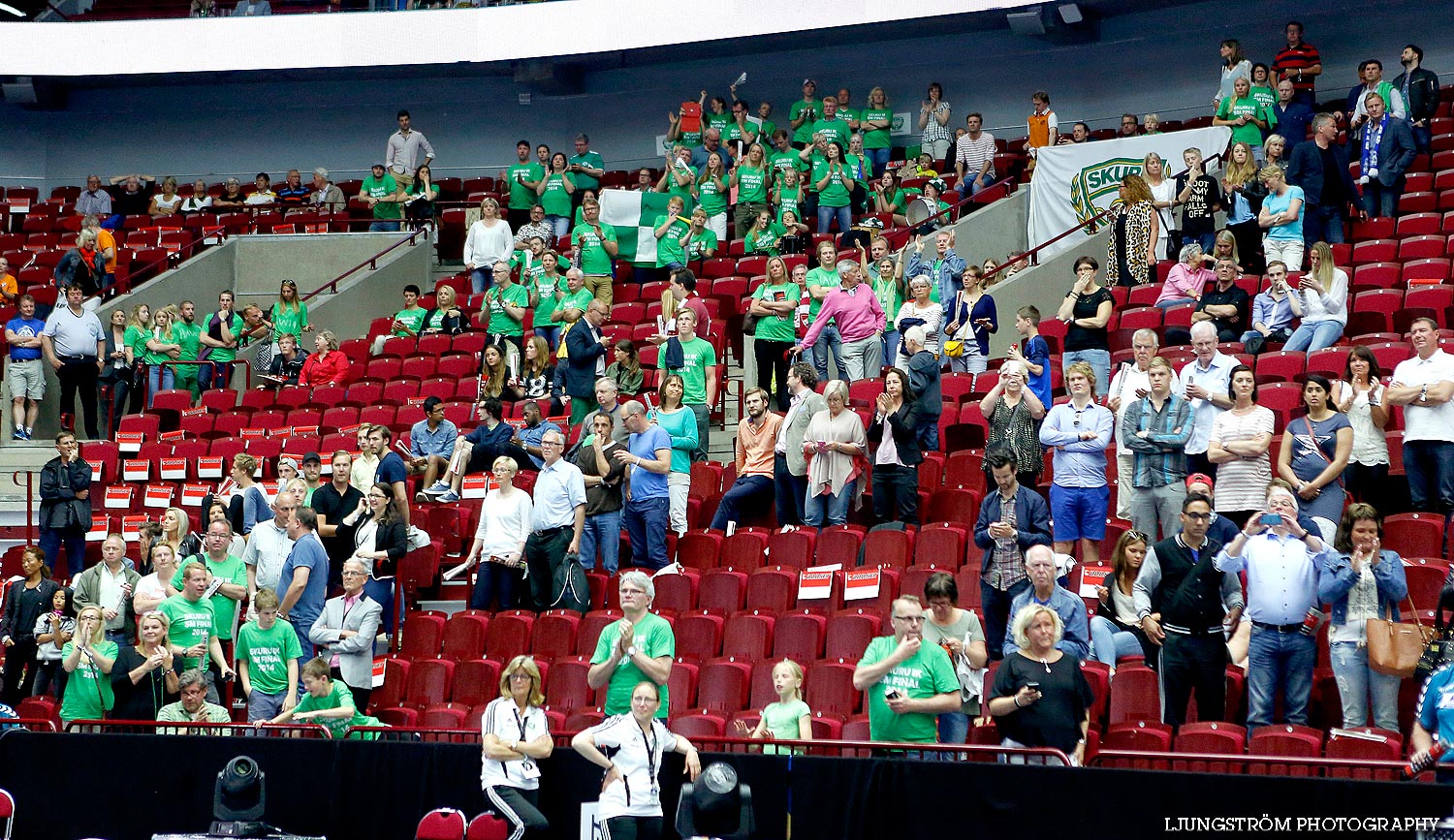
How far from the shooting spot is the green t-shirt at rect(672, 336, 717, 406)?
11.8 metres

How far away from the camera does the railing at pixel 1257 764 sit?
6.36 meters

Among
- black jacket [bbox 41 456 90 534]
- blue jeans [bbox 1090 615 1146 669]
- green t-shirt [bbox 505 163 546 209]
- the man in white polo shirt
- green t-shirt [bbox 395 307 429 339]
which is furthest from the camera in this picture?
green t-shirt [bbox 505 163 546 209]

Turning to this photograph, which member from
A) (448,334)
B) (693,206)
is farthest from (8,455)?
(693,206)

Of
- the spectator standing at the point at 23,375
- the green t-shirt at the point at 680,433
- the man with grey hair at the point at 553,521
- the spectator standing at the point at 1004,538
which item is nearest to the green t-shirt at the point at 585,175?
the spectator standing at the point at 23,375

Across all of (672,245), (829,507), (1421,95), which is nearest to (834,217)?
(672,245)

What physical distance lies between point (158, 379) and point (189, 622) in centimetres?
671

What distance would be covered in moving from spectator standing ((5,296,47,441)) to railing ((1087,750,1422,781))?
11.5 metres

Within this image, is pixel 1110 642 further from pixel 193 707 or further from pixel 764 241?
pixel 764 241

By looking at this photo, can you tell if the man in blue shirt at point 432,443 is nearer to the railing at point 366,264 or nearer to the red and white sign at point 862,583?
the red and white sign at point 862,583

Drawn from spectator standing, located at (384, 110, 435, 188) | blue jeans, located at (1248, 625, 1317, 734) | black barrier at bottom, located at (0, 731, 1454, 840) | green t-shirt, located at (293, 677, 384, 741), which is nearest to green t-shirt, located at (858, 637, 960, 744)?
black barrier at bottom, located at (0, 731, 1454, 840)

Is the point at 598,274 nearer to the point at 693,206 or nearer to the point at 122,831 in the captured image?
the point at 693,206

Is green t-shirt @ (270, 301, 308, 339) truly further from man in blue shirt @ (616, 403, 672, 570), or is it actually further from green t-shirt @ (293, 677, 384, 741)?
green t-shirt @ (293, 677, 384, 741)

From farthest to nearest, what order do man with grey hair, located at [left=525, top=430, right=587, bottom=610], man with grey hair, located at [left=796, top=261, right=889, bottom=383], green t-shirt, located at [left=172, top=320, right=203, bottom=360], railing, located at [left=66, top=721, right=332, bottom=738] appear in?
1. green t-shirt, located at [left=172, top=320, right=203, bottom=360]
2. man with grey hair, located at [left=796, top=261, right=889, bottom=383]
3. man with grey hair, located at [left=525, top=430, right=587, bottom=610]
4. railing, located at [left=66, top=721, right=332, bottom=738]

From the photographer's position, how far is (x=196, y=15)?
21312 millimetres
